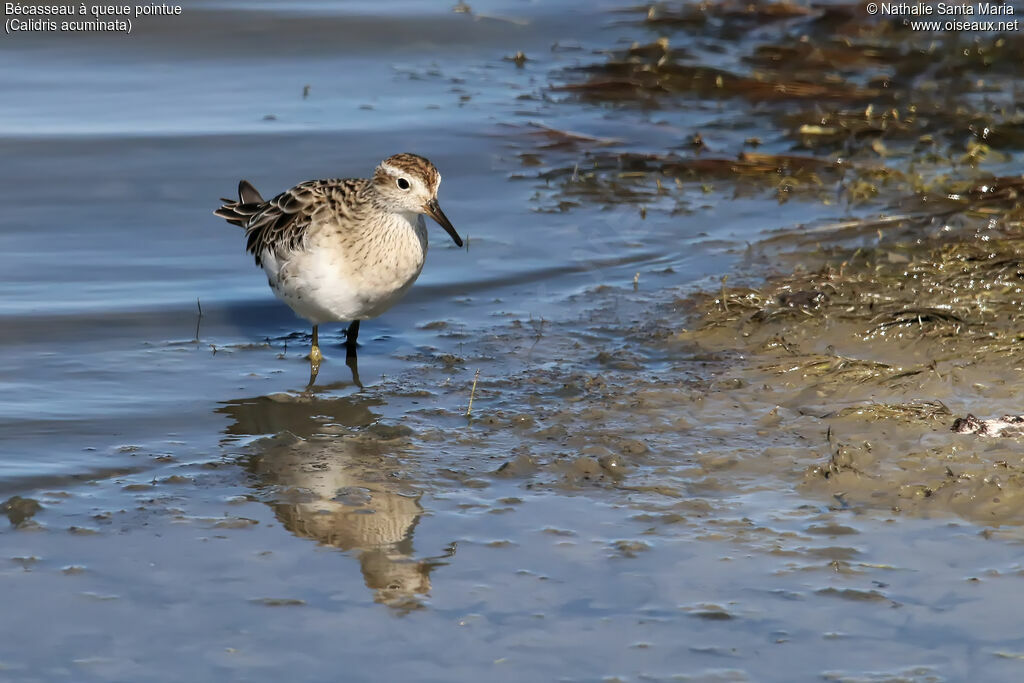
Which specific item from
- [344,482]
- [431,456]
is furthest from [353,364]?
[344,482]

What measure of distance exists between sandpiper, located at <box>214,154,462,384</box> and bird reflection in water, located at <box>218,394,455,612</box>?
0.58 meters

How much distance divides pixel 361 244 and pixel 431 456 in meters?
1.60

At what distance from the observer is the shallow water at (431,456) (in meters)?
4.70

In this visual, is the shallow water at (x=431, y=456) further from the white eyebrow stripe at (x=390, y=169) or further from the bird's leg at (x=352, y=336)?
the white eyebrow stripe at (x=390, y=169)

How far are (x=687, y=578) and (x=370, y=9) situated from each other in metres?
12.0

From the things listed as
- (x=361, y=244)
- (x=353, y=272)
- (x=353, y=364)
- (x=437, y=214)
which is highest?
(x=437, y=214)

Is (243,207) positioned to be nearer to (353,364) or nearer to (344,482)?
(353,364)

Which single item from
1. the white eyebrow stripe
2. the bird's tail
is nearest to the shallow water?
the bird's tail

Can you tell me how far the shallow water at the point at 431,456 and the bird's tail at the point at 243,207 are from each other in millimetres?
568

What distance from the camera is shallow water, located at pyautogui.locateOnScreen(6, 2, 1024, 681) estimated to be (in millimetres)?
4699

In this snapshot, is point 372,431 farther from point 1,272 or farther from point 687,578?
point 1,272

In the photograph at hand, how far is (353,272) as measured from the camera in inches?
292

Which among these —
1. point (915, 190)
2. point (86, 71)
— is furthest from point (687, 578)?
point (86, 71)

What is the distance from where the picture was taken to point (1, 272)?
907 cm
